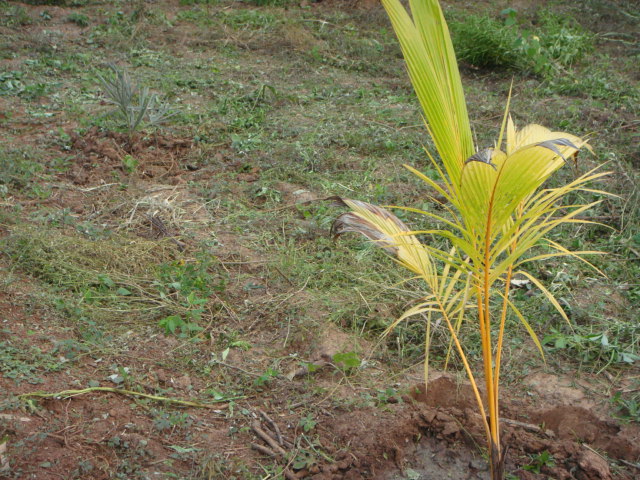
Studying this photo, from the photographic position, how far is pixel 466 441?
2828mm

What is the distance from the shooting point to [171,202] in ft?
14.8

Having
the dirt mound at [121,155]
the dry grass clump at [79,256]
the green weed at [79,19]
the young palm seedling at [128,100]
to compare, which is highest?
the young palm seedling at [128,100]

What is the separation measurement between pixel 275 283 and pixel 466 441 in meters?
1.40

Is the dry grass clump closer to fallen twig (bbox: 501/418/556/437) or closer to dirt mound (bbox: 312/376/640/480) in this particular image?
dirt mound (bbox: 312/376/640/480)

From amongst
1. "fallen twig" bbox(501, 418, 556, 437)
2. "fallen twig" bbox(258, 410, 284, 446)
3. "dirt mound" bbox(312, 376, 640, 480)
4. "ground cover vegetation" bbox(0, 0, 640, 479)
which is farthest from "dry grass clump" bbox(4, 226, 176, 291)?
"fallen twig" bbox(501, 418, 556, 437)

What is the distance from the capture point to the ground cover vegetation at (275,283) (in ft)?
8.96

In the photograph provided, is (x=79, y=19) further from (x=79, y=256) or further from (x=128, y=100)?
(x=79, y=256)

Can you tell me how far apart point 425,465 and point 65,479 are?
134 cm

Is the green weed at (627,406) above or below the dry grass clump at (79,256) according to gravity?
above

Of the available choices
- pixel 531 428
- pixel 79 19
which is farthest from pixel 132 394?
pixel 79 19

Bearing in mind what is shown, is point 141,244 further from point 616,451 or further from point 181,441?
point 616,451

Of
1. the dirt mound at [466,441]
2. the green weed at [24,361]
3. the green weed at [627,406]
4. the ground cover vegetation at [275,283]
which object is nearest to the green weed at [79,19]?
the ground cover vegetation at [275,283]

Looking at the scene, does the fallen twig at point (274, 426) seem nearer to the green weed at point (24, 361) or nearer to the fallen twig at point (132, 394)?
the fallen twig at point (132, 394)

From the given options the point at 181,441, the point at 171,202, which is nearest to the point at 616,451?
the point at 181,441
